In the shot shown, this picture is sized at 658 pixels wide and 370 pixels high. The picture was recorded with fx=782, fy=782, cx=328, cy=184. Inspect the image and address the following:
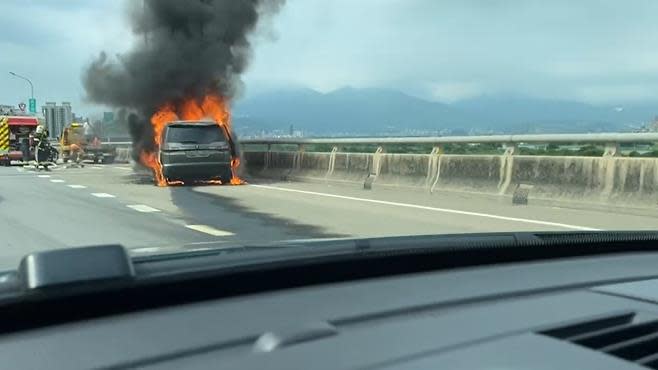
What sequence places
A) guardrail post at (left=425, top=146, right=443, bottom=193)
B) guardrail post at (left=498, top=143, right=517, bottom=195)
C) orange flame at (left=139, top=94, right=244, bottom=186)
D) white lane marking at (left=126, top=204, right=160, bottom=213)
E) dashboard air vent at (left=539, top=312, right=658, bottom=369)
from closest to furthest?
dashboard air vent at (left=539, top=312, right=658, bottom=369), white lane marking at (left=126, top=204, right=160, bottom=213), guardrail post at (left=498, top=143, right=517, bottom=195), guardrail post at (left=425, top=146, right=443, bottom=193), orange flame at (left=139, top=94, right=244, bottom=186)

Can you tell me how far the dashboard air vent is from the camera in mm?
1976

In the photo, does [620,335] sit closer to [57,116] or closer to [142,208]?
[142,208]

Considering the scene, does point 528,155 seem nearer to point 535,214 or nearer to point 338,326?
point 535,214

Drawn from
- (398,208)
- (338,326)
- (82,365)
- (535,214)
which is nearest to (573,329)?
(338,326)

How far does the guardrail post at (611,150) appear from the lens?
11.8 m

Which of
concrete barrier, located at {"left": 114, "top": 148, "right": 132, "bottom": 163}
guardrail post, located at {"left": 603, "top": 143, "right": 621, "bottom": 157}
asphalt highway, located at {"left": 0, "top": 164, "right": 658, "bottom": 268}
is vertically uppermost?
guardrail post, located at {"left": 603, "top": 143, "right": 621, "bottom": 157}

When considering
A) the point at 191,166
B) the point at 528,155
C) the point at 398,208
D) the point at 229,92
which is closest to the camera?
the point at 398,208

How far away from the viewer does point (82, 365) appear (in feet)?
5.27

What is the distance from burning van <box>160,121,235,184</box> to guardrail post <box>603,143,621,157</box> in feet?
32.4

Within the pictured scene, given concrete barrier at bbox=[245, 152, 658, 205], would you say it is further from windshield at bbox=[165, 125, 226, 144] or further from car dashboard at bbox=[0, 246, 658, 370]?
car dashboard at bbox=[0, 246, 658, 370]

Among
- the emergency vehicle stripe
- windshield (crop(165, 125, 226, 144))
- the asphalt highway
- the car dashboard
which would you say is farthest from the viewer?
the emergency vehicle stripe

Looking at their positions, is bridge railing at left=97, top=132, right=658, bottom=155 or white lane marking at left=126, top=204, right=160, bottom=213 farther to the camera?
white lane marking at left=126, top=204, right=160, bottom=213

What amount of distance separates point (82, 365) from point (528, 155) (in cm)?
1262

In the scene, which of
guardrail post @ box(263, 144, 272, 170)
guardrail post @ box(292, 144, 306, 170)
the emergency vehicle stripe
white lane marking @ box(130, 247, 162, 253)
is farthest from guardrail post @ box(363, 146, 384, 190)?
the emergency vehicle stripe
